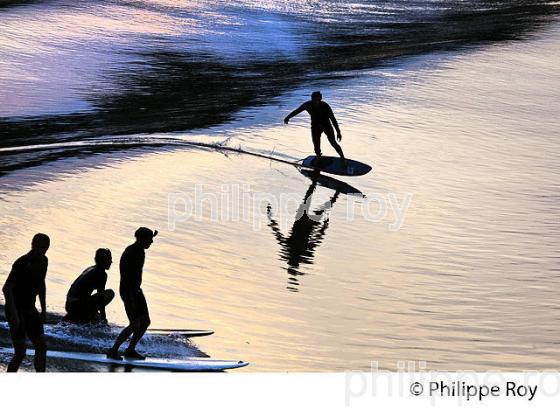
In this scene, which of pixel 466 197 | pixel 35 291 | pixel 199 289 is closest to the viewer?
pixel 35 291

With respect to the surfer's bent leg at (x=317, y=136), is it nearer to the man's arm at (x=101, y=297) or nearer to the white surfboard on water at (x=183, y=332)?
the white surfboard on water at (x=183, y=332)

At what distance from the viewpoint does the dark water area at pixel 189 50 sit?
2494 centimetres

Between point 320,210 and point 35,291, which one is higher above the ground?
point 35,291

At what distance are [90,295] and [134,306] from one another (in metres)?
0.96

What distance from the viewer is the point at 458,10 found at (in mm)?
42469

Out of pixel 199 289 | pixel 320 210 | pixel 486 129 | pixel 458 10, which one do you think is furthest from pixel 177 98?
pixel 458 10

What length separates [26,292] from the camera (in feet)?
35.4

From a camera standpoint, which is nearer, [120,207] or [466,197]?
[120,207]

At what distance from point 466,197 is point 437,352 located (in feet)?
23.7

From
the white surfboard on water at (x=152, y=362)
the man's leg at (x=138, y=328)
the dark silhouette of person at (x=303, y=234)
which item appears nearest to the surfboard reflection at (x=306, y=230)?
the dark silhouette of person at (x=303, y=234)

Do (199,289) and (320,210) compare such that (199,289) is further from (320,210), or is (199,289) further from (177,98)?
(177,98)

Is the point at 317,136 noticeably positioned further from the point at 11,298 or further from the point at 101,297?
the point at 11,298

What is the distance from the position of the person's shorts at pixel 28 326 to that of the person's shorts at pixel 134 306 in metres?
1.07

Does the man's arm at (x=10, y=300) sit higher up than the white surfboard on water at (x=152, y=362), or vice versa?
the man's arm at (x=10, y=300)
